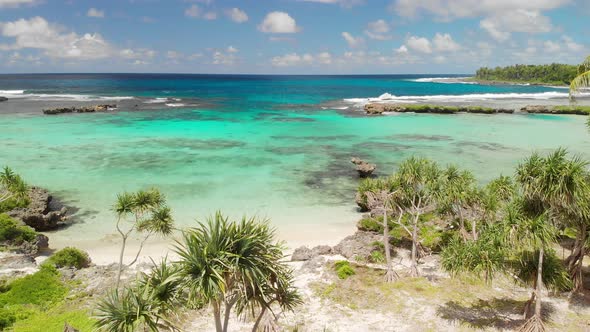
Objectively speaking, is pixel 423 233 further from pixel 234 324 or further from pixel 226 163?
pixel 226 163

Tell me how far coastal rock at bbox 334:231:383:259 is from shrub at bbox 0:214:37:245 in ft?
72.1

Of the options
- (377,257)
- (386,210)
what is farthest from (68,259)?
(386,210)

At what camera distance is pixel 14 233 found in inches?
1107

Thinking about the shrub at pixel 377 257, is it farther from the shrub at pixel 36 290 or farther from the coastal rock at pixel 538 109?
the coastal rock at pixel 538 109

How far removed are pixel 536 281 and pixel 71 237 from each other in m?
31.5

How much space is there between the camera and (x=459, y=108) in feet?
357

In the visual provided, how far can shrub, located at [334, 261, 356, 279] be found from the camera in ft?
78.6

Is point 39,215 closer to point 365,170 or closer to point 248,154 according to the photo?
point 248,154

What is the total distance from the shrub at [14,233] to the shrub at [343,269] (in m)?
21.6

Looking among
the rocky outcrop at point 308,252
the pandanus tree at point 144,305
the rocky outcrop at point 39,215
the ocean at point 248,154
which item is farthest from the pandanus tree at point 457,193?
the rocky outcrop at point 39,215

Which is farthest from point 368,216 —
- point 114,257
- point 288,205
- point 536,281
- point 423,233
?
point 114,257

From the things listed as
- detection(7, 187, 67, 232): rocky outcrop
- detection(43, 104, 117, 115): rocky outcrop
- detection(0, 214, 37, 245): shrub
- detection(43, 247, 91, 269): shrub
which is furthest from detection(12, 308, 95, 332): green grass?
detection(43, 104, 117, 115): rocky outcrop

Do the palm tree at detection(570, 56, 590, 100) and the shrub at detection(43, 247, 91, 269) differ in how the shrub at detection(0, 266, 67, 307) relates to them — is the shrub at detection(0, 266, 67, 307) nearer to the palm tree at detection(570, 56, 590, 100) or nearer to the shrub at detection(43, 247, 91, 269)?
the shrub at detection(43, 247, 91, 269)

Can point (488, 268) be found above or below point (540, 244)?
below
